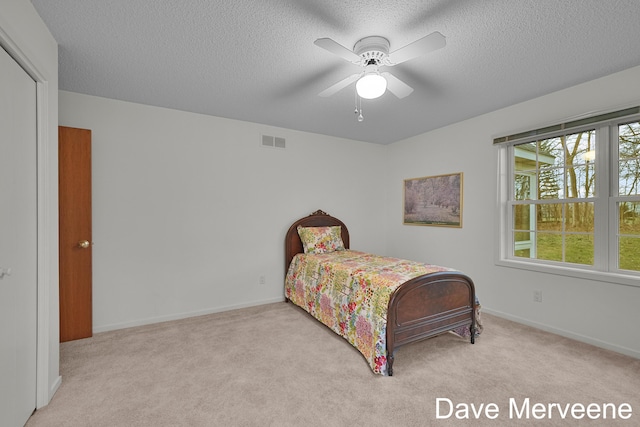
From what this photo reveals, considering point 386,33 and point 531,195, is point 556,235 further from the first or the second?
point 386,33

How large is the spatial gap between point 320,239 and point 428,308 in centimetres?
177

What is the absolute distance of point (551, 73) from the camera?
2387mm

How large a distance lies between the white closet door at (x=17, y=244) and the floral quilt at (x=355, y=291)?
2.13 meters

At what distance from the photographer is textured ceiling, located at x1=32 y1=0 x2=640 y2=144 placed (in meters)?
1.66

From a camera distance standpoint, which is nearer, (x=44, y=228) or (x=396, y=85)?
(x=44, y=228)

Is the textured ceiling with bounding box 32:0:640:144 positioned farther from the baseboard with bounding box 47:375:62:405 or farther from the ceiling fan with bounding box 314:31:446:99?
the baseboard with bounding box 47:375:62:405

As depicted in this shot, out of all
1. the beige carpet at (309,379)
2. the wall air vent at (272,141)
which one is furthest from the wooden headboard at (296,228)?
the beige carpet at (309,379)

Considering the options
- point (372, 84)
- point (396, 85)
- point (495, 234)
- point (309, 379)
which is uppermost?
point (396, 85)

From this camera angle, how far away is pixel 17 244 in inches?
61.1

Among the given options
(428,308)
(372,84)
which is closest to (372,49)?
(372,84)

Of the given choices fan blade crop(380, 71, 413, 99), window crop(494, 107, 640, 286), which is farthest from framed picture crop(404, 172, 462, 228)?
fan blade crop(380, 71, 413, 99)

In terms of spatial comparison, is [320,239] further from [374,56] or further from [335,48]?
A: [335,48]

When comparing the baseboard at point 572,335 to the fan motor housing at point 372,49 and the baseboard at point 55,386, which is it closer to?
the fan motor housing at point 372,49

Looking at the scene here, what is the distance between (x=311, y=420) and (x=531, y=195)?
317 centimetres
